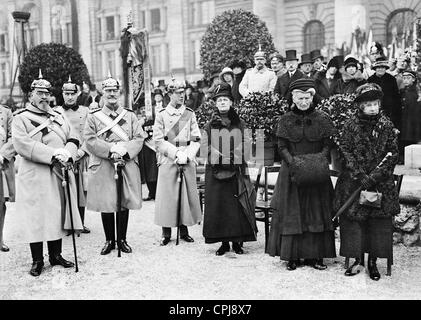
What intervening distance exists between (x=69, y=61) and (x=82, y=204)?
9.22 meters

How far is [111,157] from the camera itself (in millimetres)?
6297

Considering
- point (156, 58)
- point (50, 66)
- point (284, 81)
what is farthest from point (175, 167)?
point (156, 58)

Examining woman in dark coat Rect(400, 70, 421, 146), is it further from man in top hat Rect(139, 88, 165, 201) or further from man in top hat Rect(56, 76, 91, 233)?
man in top hat Rect(56, 76, 91, 233)

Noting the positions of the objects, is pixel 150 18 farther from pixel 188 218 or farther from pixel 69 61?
pixel 188 218

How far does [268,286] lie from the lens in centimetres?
509

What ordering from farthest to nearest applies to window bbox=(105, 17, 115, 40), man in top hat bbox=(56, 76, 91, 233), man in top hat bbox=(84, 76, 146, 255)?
window bbox=(105, 17, 115, 40) < man in top hat bbox=(56, 76, 91, 233) < man in top hat bbox=(84, 76, 146, 255)

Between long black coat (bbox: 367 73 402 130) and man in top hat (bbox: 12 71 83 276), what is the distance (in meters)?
5.66

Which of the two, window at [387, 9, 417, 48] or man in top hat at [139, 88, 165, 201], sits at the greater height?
window at [387, 9, 417, 48]

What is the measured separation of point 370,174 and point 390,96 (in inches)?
175

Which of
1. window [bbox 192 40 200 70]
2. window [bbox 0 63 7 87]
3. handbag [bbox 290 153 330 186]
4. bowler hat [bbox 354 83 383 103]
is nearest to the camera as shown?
bowler hat [bbox 354 83 383 103]

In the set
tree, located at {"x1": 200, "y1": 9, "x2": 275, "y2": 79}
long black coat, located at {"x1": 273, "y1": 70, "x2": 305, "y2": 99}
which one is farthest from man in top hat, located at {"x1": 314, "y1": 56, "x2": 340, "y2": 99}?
tree, located at {"x1": 200, "y1": 9, "x2": 275, "y2": 79}

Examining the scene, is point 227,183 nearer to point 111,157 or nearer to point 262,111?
point 111,157

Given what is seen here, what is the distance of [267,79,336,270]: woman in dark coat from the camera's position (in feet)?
18.1
